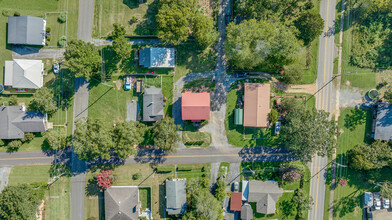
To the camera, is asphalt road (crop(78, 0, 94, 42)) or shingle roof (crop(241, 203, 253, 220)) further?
shingle roof (crop(241, 203, 253, 220))

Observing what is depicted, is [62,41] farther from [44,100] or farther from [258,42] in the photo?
[258,42]

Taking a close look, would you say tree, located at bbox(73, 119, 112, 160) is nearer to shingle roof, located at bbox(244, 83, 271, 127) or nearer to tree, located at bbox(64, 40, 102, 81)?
tree, located at bbox(64, 40, 102, 81)

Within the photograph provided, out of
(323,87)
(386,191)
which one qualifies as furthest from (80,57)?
(386,191)

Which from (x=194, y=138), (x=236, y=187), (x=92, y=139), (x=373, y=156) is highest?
(x=92, y=139)

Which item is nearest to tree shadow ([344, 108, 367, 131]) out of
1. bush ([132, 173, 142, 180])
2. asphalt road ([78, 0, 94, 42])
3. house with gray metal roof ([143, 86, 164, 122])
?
house with gray metal roof ([143, 86, 164, 122])

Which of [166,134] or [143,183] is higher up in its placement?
[166,134]

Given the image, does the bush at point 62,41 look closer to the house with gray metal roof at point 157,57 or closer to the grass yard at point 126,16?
the grass yard at point 126,16

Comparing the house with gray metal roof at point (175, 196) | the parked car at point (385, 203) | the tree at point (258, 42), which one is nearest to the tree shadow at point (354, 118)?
the parked car at point (385, 203)
